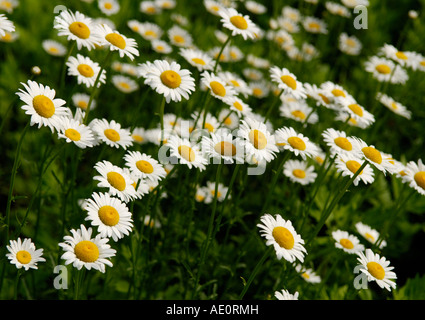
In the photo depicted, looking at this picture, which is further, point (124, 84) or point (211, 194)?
point (124, 84)

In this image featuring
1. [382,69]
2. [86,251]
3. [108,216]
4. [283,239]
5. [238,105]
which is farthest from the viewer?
[382,69]

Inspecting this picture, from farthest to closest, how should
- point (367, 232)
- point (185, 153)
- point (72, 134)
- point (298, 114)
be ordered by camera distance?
point (298, 114) < point (367, 232) < point (185, 153) < point (72, 134)

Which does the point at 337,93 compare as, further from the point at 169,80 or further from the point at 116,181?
the point at 116,181

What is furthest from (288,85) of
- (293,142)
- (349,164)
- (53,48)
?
(53,48)

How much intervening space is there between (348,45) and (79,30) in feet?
13.0

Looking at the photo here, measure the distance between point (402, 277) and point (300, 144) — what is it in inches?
80.0

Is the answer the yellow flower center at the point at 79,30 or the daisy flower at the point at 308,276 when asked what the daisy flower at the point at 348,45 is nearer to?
the daisy flower at the point at 308,276

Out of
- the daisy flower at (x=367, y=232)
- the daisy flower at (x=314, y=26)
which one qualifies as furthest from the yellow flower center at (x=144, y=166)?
the daisy flower at (x=314, y=26)

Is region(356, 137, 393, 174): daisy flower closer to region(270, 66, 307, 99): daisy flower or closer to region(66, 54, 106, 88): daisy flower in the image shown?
region(270, 66, 307, 99): daisy flower

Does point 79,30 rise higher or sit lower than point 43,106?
higher

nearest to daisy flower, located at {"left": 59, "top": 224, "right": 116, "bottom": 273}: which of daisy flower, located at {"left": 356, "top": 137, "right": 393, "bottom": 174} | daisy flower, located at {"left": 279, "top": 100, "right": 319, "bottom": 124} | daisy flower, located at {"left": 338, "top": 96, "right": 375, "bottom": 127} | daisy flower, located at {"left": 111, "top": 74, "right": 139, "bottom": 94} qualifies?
daisy flower, located at {"left": 356, "top": 137, "right": 393, "bottom": 174}

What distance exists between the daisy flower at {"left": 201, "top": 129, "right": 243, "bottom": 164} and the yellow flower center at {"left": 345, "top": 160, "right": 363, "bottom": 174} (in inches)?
25.2

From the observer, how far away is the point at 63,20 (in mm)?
2484

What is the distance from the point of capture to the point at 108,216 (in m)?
2.09
